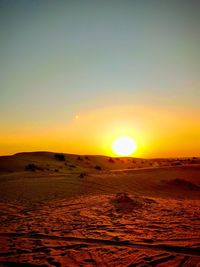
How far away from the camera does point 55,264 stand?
5074 mm

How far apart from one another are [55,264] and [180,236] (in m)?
3.02

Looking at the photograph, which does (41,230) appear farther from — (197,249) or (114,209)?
(197,249)

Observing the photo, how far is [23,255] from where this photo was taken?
5562 millimetres

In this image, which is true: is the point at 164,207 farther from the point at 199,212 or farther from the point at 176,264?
the point at 176,264

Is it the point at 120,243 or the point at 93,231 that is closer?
the point at 120,243

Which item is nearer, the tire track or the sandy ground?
the sandy ground

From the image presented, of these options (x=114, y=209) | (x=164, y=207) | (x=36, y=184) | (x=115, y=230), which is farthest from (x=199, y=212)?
(x=36, y=184)

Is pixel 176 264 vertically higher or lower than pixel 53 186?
lower

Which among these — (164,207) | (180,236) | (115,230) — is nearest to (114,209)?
(164,207)

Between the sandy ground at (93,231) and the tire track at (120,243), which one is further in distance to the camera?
the tire track at (120,243)

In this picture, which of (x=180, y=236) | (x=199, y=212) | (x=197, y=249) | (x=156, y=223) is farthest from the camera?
(x=199, y=212)

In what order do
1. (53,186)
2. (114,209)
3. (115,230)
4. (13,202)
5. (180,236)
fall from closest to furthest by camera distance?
(180,236) → (115,230) → (114,209) → (13,202) → (53,186)

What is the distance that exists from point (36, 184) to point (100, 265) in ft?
37.9

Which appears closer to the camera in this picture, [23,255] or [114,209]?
[23,255]
